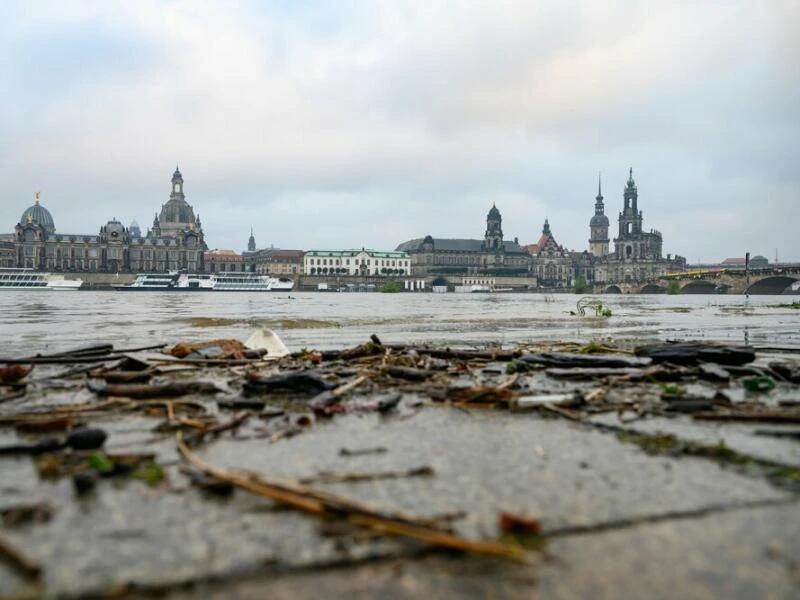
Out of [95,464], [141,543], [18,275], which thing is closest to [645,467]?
[141,543]

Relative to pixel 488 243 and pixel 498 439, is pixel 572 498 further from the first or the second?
pixel 488 243

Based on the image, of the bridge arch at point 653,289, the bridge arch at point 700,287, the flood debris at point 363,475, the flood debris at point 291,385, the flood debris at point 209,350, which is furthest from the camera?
the bridge arch at point 653,289

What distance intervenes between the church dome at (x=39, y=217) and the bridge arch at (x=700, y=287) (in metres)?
166

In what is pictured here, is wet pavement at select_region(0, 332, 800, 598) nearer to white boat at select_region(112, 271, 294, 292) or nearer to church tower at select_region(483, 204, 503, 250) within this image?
white boat at select_region(112, 271, 294, 292)

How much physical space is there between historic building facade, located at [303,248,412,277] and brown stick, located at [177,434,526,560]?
17165 cm

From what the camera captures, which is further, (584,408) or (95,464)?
(584,408)

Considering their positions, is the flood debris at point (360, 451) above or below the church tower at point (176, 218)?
below

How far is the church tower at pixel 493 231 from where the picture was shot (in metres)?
194

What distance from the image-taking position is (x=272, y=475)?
250 centimetres

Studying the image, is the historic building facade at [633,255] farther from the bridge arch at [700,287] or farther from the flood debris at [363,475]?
the flood debris at [363,475]

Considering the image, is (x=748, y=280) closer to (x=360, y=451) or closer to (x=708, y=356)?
(x=708, y=356)

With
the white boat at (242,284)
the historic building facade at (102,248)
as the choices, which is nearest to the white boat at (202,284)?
the white boat at (242,284)

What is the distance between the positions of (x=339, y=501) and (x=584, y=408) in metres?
2.50

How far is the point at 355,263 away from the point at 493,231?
161 ft
